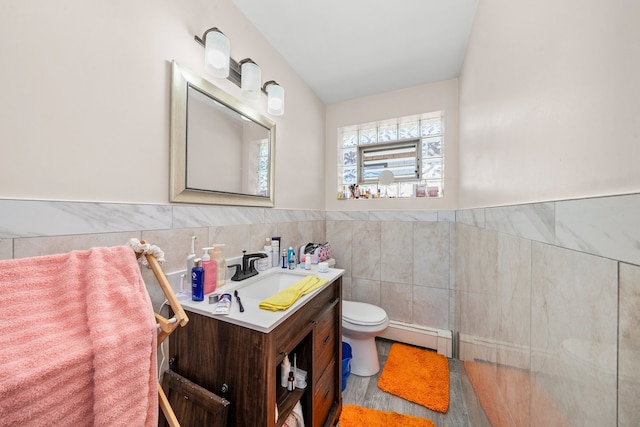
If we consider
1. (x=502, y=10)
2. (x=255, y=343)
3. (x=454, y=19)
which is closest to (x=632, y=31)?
(x=502, y=10)

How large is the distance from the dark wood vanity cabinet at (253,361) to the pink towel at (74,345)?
289 millimetres

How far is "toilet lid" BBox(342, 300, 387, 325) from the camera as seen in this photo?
1.67 metres

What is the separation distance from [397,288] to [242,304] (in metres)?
1.68

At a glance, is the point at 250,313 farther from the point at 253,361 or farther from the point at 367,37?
the point at 367,37

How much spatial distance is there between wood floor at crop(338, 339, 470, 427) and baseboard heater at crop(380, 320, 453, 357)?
21cm

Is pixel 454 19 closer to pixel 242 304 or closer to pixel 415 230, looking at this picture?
pixel 415 230

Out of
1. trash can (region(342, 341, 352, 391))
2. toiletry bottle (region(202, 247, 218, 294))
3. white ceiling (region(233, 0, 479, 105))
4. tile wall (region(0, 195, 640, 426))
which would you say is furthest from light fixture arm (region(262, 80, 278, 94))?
trash can (region(342, 341, 352, 391))

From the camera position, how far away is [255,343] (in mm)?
791

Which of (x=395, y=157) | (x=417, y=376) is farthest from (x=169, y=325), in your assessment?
(x=395, y=157)

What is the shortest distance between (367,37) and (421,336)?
2.49m

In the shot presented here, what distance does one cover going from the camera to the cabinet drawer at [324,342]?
114 centimetres

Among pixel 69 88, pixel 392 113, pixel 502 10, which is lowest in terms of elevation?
pixel 69 88

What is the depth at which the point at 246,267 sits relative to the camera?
130cm

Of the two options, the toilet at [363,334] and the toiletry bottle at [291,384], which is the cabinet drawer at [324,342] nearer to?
the toiletry bottle at [291,384]
